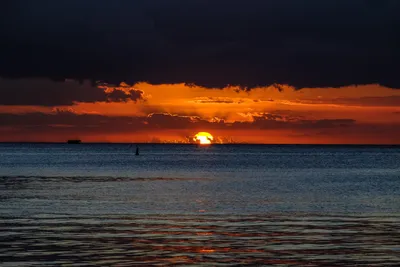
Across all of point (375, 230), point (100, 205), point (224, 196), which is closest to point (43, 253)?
point (375, 230)

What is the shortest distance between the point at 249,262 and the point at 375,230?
42.8 ft

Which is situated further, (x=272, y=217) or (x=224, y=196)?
(x=224, y=196)

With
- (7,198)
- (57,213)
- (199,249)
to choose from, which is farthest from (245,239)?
(7,198)

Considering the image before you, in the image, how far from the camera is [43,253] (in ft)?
109

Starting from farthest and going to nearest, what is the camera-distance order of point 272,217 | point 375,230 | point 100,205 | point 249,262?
point 100,205
point 272,217
point 375,230
point 249,262

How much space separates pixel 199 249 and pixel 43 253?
6.35 m

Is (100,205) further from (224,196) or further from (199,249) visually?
(199,249)

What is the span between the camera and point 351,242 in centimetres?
3712

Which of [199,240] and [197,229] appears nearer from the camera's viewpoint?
[199,240]

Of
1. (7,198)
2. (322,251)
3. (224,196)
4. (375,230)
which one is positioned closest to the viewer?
(322,251)

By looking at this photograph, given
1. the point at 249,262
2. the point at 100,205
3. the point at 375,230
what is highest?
the point at 100,205

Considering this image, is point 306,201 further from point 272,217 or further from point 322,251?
point 322,251

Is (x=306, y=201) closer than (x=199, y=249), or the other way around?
(x=199, y=249)

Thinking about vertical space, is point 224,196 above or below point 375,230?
above
